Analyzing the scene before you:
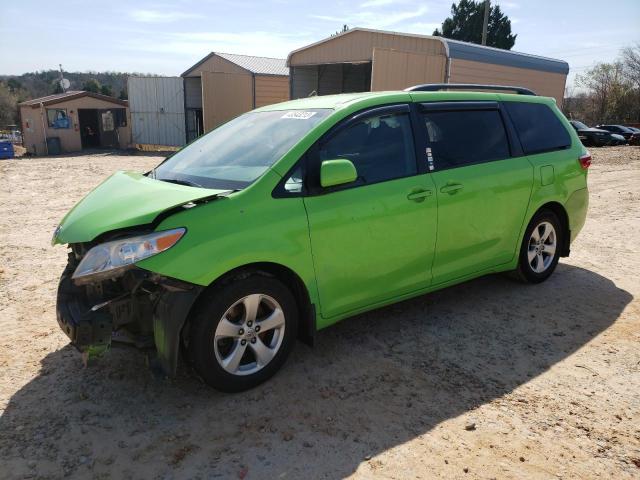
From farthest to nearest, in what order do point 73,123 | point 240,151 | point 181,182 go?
1. point 73,123
2. point 240,151
3. point 181,182

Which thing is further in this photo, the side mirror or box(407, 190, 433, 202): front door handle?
box(407, 190, 433, 202): front door handle

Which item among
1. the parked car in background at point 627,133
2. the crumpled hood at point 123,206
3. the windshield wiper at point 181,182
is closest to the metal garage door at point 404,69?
the windshield wiper at point 181,182

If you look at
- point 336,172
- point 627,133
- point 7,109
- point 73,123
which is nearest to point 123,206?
point 336,172

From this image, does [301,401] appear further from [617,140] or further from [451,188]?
[617,140]

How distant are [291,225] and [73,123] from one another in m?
27.1

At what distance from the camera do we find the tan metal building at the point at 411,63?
1473cm

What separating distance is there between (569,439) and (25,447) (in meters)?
2.96

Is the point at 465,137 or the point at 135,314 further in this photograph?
the point at 465,137

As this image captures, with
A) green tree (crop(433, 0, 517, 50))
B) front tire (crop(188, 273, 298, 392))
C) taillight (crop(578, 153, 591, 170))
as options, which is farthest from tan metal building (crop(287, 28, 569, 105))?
green tree (crop(433, 0, 517, 50))

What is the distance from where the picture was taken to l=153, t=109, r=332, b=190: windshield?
132 inches

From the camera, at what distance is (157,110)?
25.5 metres

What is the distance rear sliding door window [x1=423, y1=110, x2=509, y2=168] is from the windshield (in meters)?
0.97

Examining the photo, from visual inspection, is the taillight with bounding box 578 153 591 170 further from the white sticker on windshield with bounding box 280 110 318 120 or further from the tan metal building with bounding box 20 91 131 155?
the tan metal building with bounding box 20 91 131 155

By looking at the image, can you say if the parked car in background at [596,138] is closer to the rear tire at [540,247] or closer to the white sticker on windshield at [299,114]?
the rear tire at [540,247]
